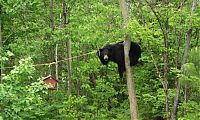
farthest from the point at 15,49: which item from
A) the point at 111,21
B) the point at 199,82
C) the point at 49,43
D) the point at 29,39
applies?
the point at 199,82

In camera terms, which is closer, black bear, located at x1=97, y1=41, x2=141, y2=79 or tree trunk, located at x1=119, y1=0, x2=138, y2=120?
tree trunk, located at x1=119, y1=0, x2=138, y2=120

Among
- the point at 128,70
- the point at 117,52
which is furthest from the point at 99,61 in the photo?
the point at 128,70

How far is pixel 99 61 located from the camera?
11.7 metres

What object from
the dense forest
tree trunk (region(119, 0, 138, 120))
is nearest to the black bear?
the dense forest

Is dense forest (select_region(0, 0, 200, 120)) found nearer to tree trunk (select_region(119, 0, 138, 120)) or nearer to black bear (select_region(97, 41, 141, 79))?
tree trunk (select_region(119, 0, 138, 120))

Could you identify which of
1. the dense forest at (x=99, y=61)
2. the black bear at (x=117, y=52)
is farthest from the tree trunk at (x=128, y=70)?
the black bear at (x=117, y=52)

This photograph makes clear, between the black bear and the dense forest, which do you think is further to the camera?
the black bear

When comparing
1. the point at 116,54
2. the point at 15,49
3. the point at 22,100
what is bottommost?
the point at 22,100

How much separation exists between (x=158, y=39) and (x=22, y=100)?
3.31 meters

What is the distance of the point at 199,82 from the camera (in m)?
7.05

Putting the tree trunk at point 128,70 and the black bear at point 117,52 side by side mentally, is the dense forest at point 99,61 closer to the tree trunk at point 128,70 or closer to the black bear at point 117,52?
the tree trunk at point 128,70

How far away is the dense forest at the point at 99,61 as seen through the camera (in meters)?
7.48

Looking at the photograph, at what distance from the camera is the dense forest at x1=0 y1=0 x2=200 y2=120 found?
7.48 metres

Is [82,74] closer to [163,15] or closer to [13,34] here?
[13,34]
